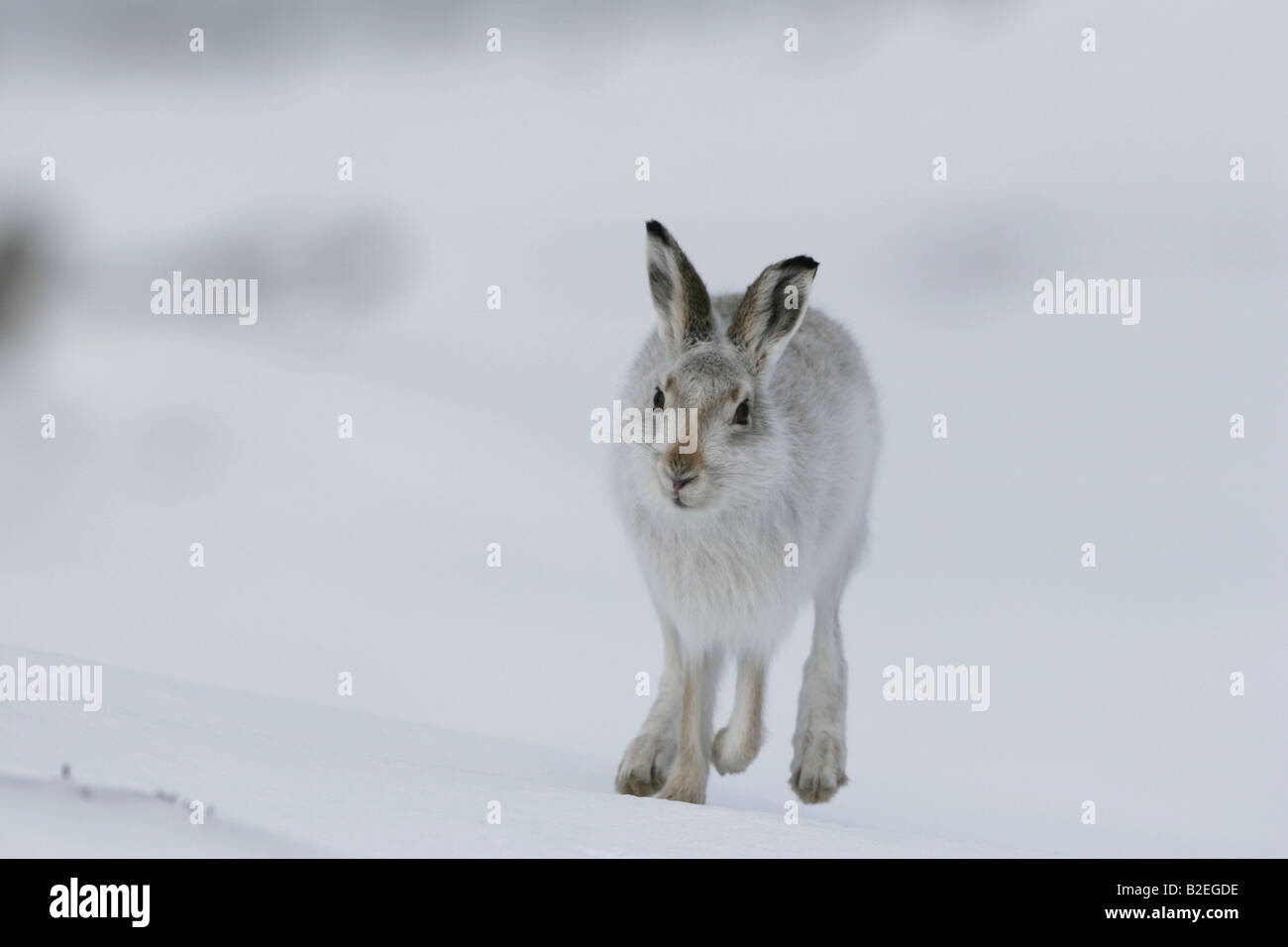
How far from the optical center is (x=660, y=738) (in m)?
7.27

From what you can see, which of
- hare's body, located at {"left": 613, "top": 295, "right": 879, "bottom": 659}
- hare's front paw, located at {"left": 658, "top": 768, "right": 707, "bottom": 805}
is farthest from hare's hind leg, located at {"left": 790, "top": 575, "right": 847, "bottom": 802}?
hare's front paw, located at {"left": 658, "top": 768, "right": 707, "bottom": 805}

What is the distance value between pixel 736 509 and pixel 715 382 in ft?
A: 1.87

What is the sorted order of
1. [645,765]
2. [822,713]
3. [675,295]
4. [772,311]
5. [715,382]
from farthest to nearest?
[822,713], [645,765], [675,295], [772,311], [715,382]

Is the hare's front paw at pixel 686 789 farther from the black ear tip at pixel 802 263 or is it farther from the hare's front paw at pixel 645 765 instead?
the black ear tip at pixel 802 263

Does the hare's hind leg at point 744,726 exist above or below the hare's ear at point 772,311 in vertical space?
below

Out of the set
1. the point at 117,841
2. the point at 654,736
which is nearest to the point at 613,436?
the point at 654,736

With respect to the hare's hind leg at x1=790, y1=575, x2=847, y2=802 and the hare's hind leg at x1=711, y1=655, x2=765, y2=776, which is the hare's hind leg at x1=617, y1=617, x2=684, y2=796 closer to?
the hare's hind leg at x1=711, y1=655, x2=765, y2=776

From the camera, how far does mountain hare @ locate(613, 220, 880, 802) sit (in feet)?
21.6

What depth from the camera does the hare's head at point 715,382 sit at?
6.44 metres

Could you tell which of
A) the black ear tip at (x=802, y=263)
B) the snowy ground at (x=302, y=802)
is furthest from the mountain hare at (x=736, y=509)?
the snowy ground at (x=302, y=802)

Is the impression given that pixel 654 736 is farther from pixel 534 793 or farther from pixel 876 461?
pixel 876 461

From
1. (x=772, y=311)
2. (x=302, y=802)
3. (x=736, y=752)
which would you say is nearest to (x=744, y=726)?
(x=736, y=752)

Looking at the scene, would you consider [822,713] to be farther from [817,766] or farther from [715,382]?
[715,382]

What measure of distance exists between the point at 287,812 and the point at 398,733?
3082 mm
